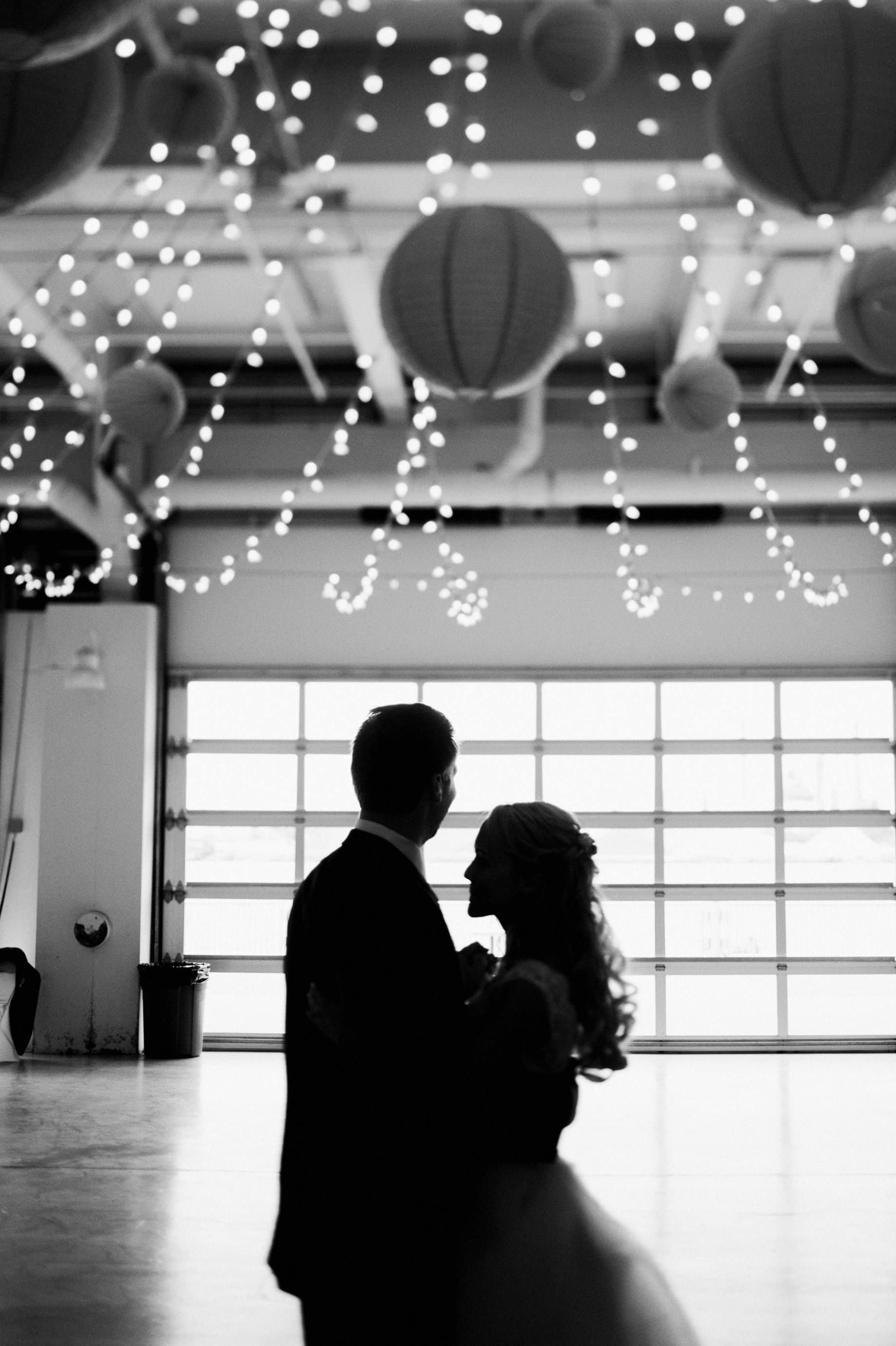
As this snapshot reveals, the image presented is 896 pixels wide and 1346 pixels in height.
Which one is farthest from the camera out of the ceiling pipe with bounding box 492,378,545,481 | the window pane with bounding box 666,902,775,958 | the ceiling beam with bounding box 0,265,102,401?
the window pane with bounding box 666,902,775,958

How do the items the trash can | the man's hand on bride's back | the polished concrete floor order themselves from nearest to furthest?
the man's hand on bride's back < the polished concrete floor < the trash can

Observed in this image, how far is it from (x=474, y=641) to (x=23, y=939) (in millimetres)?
4400

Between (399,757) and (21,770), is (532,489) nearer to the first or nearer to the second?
(21,770)

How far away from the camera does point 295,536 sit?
39.6 ft

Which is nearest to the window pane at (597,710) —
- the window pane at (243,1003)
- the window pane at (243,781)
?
the window pane at (243,781)

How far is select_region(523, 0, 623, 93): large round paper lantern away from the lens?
3.78m

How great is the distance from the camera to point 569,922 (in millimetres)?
2391

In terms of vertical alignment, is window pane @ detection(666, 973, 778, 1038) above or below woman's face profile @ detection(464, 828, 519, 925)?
below

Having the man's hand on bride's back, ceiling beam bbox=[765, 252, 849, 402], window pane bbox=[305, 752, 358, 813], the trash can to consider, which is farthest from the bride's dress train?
window pane bbox=[305, 752, 358, 813]

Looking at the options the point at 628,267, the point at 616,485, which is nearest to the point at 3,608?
the point at 616,485

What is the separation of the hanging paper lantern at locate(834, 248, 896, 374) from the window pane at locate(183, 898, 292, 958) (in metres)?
8.46

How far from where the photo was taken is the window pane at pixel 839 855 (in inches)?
456

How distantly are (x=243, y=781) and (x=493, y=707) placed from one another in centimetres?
216

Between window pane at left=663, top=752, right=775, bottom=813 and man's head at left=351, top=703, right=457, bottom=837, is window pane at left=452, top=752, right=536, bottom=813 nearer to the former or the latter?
window pane at left=663, top=752, right=775, bottom=813
